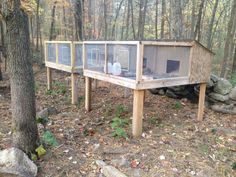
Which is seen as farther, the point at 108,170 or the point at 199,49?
the point at 199,49

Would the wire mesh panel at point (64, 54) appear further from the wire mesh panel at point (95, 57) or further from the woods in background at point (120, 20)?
the woods in background at point (120, 20)

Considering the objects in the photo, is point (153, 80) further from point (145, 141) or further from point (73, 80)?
point (73, 80)

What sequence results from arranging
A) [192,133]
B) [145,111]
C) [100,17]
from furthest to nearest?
1. [100,17]
2. [145,111]
3. [192,133]

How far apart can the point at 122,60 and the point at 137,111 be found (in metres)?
1.03

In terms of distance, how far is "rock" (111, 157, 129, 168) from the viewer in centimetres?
346

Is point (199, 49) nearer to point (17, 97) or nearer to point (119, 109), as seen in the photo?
point (119, 109)

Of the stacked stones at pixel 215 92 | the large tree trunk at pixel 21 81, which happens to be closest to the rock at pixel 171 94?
the stacked stones at pixel 215 92

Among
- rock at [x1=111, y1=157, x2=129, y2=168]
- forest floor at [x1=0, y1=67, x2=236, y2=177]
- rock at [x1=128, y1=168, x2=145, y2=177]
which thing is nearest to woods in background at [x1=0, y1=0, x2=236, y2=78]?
forest floor at [x1=0, y1=67, x2=236, y2=177]

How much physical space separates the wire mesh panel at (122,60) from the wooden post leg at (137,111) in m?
0.34

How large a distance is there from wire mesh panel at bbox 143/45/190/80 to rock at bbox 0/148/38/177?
233 centimetres

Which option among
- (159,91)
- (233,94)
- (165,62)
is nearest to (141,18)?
(159,91)

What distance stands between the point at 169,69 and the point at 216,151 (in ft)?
5.78

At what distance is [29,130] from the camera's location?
11.4 feet

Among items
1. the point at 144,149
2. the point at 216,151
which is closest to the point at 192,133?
the point at 216,151
